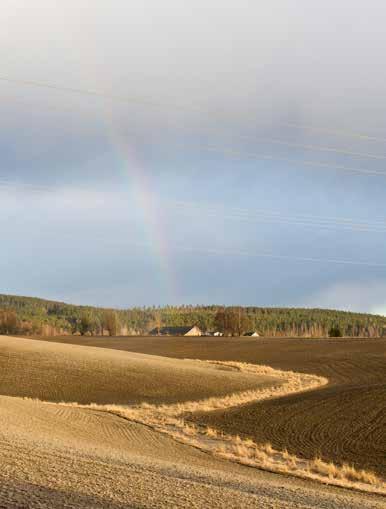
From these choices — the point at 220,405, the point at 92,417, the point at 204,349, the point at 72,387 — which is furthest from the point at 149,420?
the point at 204,349

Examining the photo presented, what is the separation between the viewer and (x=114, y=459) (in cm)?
1805

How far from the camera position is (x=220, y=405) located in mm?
43969

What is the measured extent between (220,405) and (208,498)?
31.9 metres

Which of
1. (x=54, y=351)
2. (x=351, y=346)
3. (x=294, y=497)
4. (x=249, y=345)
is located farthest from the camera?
(x=249, y=345)

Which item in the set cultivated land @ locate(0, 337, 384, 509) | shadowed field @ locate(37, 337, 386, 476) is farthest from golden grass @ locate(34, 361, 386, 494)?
shadowed field @ locate(37, 337, 386, 476)

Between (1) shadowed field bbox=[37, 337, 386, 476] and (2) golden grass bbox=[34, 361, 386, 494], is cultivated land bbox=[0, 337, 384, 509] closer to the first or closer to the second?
(2) golden grass bbox=[34, 361, 386, 494]

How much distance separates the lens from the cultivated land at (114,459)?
12398 millimetres

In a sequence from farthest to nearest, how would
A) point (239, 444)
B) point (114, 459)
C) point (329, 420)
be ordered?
point (329, 420)
point (239, 444)
point (114, 459)

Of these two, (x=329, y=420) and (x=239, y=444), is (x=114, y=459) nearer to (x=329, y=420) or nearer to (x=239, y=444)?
(x=239, y=444)

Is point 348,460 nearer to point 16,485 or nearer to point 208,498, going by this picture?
point 208,498

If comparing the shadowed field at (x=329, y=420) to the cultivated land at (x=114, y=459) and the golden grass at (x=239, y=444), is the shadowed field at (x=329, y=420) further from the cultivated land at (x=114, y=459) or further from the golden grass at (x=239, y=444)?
the cultivated land at (x=114, y=459)

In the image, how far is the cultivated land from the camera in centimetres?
1240

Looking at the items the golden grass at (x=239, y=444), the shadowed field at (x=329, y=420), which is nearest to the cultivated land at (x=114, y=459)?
the golden grass at (x=239, y=444)

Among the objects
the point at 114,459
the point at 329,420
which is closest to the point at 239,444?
the point at 329,420
